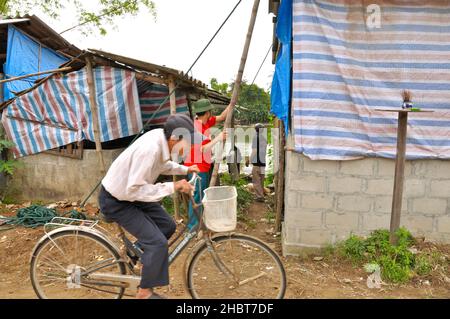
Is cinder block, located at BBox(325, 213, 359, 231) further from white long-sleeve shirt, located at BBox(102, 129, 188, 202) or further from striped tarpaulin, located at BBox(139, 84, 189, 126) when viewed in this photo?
striped tarpaulin, located at BBox(139, 84, 189, 126)

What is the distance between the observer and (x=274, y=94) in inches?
216

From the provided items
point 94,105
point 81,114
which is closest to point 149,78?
point 94,105

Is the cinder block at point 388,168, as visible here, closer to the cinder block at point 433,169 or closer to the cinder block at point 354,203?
the cinder block at point 433,169

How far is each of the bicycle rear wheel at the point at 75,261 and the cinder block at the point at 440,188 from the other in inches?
149

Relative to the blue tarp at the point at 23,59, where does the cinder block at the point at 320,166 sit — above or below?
below

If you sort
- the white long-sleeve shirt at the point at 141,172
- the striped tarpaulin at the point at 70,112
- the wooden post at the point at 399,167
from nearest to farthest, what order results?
the white long-sleeve shirt at the point at 141,172
the wooden post at the point at 399,167
the striped tarpaulin at the point at 70,112

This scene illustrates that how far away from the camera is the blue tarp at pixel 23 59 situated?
27.1 feet

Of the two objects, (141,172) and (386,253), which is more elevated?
(141,172)

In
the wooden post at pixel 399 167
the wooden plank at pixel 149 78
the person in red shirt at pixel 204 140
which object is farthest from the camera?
the wooden plank at pixel 149 78

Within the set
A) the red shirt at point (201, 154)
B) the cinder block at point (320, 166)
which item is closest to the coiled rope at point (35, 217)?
the red shirt at point (201, 154)

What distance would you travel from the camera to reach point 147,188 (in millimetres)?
2859

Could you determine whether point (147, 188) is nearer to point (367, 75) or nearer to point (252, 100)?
point (367, 75)

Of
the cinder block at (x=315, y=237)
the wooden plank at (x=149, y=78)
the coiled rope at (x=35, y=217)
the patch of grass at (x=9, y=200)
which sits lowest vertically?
the patch of grass at (x=9, y=200)

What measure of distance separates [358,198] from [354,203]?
0.26 feet
